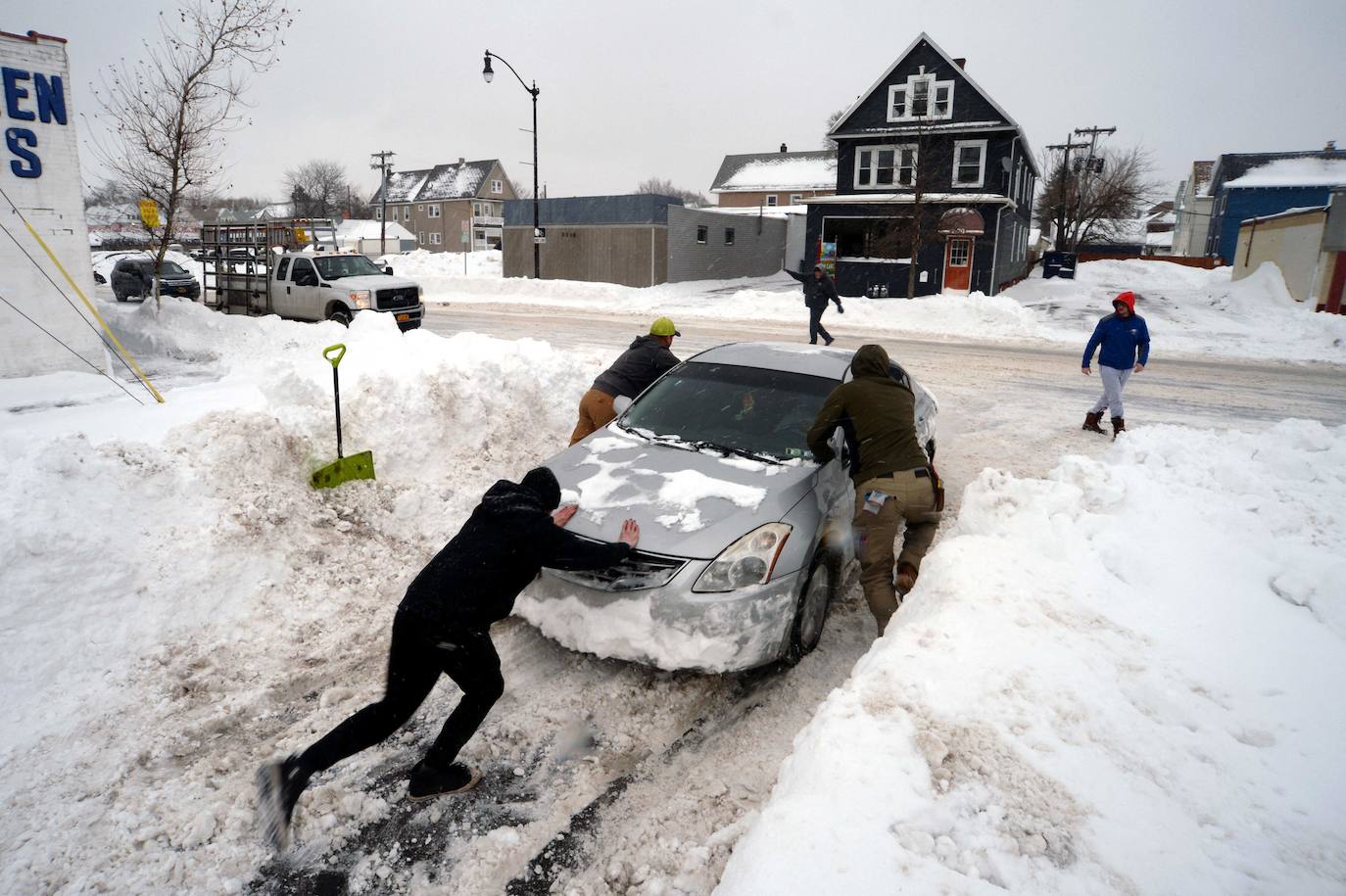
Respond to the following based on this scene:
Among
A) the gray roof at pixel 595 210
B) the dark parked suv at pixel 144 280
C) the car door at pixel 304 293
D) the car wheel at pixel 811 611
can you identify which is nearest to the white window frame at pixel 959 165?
the gray roof at pixel 595 210

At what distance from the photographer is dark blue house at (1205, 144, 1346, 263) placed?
4988 centimetres

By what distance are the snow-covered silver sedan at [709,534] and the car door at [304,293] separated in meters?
13.1

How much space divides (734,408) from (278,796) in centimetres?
355

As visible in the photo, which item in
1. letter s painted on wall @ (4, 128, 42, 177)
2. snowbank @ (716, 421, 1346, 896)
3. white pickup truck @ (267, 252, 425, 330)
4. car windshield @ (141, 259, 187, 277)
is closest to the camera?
snowbank @ (716, 421, 1346, 896)

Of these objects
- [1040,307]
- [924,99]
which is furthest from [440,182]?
[1040,307]

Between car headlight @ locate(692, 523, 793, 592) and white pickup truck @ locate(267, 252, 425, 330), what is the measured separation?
13.6 meters

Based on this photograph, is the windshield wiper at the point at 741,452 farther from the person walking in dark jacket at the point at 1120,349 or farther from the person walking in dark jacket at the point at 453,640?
the person walking in dark jacket at the point at 1120,349

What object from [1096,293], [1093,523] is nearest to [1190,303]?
[1096,293]

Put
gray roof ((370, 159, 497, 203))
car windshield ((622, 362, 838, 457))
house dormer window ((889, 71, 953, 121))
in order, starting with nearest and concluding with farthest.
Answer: car windshield ((622, 362, 838, 457))
house dormer window ((889, 71, 953, 121))
gray roof ((370, 159, 497, 203))

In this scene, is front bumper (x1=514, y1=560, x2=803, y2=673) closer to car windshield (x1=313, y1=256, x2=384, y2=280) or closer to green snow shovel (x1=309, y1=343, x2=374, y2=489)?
green snow shovel (x1=309, y1=343, x2=374, y2=489)

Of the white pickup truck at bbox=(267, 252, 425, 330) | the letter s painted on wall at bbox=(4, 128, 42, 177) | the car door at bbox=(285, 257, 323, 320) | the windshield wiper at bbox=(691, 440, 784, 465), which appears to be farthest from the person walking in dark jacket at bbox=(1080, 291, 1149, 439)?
the car door at bbox=(285, 257, 323, 320)

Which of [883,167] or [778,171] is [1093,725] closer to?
[883,167]

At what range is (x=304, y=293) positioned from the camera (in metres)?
16.2

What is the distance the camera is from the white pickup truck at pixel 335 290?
51.7 ft
